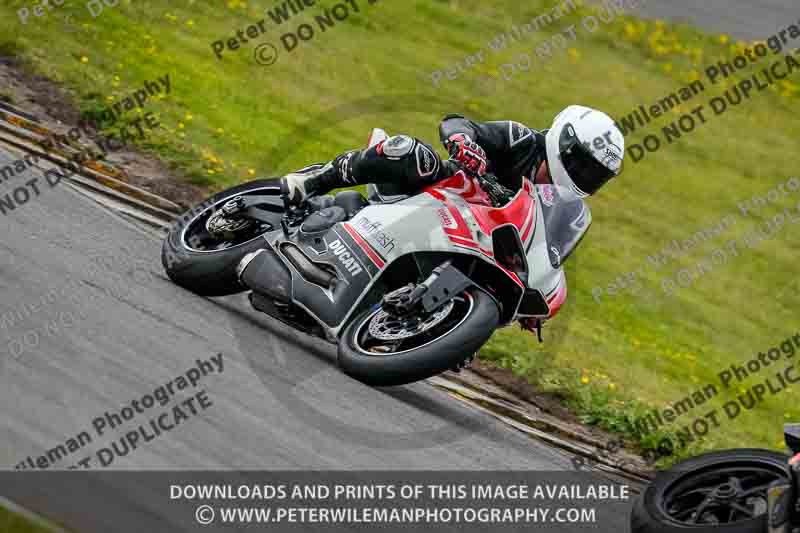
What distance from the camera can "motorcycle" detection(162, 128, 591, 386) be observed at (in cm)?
659

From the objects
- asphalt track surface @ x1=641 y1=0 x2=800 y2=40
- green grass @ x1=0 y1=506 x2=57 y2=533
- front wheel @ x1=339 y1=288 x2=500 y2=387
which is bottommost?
asphalt track surface @ x1=641 y1=0 x2=800 y2=40

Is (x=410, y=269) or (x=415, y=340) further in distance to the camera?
(x=410, y=269)

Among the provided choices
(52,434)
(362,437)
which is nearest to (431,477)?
(362,437)

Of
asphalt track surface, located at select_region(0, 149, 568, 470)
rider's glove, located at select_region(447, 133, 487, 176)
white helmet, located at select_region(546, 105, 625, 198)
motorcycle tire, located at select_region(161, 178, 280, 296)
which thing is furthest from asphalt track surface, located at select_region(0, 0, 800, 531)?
white helmet, located at select_region(546, 105, 625, 198)

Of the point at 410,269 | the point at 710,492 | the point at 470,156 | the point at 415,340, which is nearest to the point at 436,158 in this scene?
the point at 470,156

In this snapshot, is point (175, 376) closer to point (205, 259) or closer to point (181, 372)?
point (181, 372)

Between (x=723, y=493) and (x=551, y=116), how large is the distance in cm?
1214

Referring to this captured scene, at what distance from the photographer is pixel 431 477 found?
6.28 m

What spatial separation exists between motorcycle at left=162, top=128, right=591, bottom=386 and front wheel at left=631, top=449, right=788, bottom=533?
144 cm

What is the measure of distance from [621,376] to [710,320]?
3253 millimetres

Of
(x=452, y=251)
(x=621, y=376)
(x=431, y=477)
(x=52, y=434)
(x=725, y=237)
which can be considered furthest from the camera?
(x=725, y=237)

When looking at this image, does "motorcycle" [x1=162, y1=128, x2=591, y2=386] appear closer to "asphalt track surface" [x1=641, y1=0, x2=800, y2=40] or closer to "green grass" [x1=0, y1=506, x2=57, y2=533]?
"green grass" [x1=0, y1=506, x2=57, y2=533]

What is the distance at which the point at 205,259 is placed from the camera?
7508 millimetres

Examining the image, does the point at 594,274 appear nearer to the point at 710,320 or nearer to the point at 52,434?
the point at 710,320
